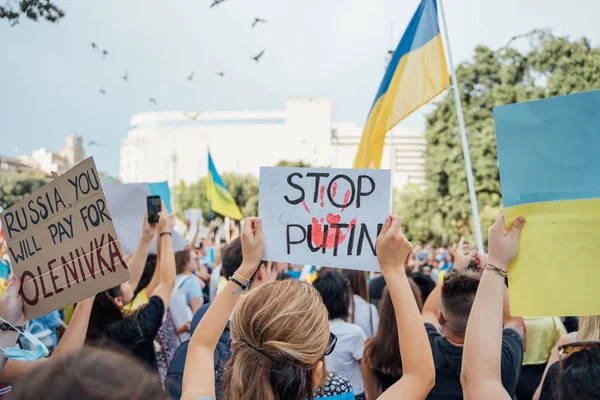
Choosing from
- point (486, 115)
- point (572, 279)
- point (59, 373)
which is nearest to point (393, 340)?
point (572, 279)

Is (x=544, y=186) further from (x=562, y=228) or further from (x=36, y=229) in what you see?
(x=36, y=229)

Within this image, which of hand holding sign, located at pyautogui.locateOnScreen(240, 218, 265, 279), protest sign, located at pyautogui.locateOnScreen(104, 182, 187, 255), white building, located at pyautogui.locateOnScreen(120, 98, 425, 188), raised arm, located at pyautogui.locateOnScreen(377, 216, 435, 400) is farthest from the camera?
white building, located at pyautogui.locateOnScreen(120, 98, 425, 188)

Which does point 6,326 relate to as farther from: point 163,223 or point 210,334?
point 163,223

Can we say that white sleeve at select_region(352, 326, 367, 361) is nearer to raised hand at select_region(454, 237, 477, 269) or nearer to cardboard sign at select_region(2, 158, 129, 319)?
raised hand at select_region(454, 237, 477, 269)

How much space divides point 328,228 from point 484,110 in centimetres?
2475

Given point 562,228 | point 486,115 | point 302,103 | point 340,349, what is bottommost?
point 340,349

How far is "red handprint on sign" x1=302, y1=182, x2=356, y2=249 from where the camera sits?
8.08 feet

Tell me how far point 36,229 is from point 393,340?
2064 millimetres

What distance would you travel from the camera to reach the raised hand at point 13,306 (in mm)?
2434

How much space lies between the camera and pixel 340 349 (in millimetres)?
3463

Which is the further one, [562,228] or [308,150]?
[308,150]

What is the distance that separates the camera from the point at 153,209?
147 inches

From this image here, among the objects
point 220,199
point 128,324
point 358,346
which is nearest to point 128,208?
point 128,324

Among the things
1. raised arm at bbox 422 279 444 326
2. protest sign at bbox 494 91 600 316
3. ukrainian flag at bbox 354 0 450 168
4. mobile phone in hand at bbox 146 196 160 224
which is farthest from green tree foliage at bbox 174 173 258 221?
protest sign at bbox 494 91 600 316
